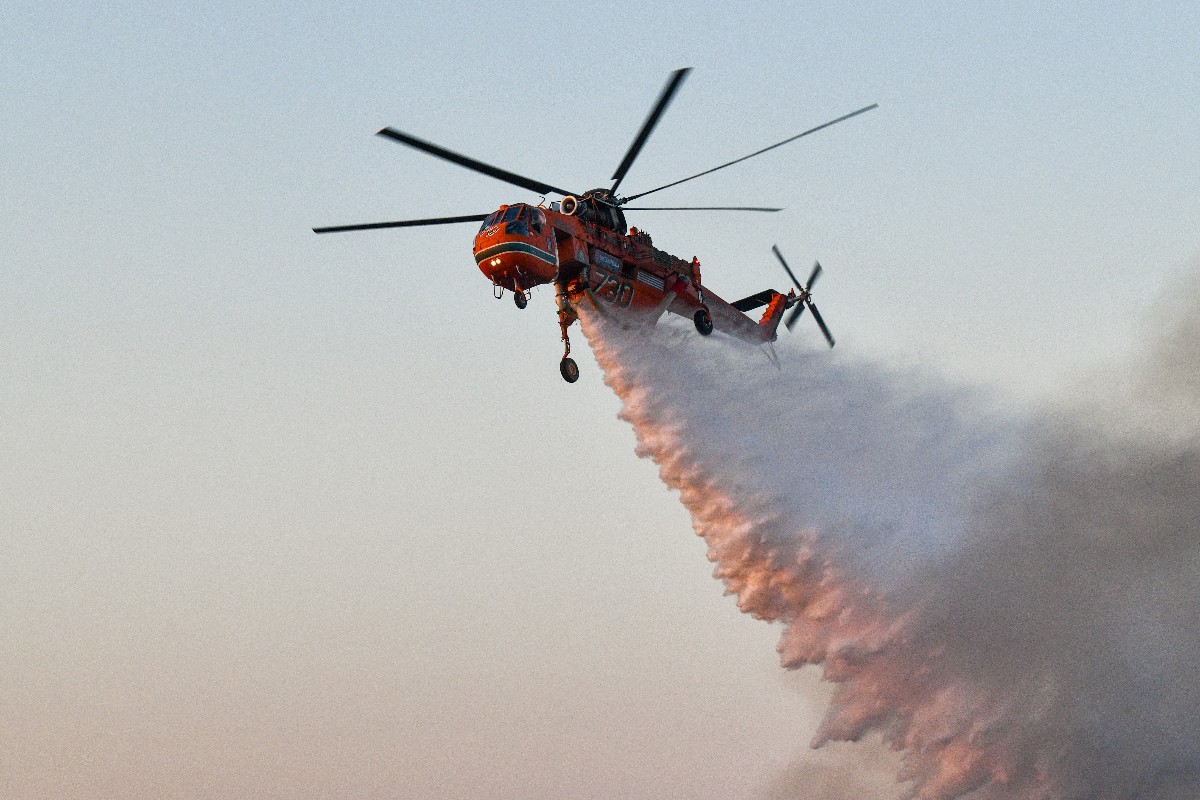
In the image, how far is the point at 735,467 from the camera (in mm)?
34688

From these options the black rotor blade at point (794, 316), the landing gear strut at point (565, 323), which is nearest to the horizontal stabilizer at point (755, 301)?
the black rotor blade at point (794, 316)

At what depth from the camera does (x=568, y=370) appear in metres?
32.3

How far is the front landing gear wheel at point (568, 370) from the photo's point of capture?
32.2 m

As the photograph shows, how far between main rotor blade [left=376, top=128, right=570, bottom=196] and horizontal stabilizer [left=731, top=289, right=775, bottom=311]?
9.17 meters

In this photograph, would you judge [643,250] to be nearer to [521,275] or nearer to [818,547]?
[521,275]

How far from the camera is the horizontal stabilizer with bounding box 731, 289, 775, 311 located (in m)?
39.8

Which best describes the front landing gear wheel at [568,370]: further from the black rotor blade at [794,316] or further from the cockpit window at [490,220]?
the black rotor blade at [794,316]

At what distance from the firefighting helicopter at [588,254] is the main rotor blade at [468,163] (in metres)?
0.02

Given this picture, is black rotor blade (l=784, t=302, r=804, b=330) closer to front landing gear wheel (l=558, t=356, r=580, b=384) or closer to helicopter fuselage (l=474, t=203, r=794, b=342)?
helicopter fuselage (l=474, t=203, r=794, b=342)

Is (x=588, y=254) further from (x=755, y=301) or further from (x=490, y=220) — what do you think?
(x=755, y=301)

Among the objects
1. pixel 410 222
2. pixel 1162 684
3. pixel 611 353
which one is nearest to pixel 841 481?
pixel 611 353

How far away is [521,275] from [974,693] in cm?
1551

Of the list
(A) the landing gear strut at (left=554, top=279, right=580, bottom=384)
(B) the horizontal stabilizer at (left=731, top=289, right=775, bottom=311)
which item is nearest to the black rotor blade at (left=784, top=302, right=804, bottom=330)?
(B) the horizontal stabilizer at (left=731, top=289, right=775, bottom=311)

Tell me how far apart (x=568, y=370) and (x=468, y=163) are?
563 centimetres
